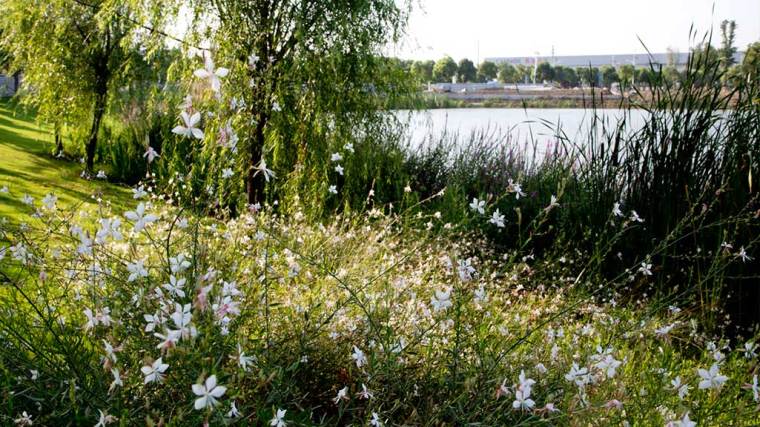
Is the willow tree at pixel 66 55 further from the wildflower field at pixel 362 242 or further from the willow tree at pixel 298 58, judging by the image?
the willow tree at pixel 298 58

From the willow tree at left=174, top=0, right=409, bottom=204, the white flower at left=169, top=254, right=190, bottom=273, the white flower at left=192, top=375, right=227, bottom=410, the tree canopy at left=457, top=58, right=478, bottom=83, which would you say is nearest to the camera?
the white flower at left=192, top=375, right=227, bottom=410

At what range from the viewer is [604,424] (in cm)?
218

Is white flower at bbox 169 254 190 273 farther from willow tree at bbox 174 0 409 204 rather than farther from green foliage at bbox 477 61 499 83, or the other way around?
green foliage at bbox 477 61 499 83

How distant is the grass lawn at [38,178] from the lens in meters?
6.07

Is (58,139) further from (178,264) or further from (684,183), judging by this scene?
(178,264)

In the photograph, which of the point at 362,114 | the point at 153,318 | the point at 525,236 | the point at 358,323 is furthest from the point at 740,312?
the point at 153,318

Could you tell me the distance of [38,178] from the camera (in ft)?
25.2

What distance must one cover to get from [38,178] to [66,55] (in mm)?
1608

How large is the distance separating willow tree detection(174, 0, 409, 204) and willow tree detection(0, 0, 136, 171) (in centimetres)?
314

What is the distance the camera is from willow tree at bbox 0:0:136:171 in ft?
26.3

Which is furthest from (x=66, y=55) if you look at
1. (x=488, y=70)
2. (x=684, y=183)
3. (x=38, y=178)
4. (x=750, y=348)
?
(x=488, y=70)

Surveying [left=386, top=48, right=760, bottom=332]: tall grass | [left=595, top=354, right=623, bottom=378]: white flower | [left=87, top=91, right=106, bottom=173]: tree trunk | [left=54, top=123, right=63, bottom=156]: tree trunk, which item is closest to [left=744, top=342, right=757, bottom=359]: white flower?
[left=595, top=354, right=623, bottom=378]: white flower

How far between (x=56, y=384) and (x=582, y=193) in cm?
400

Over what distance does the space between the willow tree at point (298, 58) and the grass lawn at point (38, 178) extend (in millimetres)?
1366
